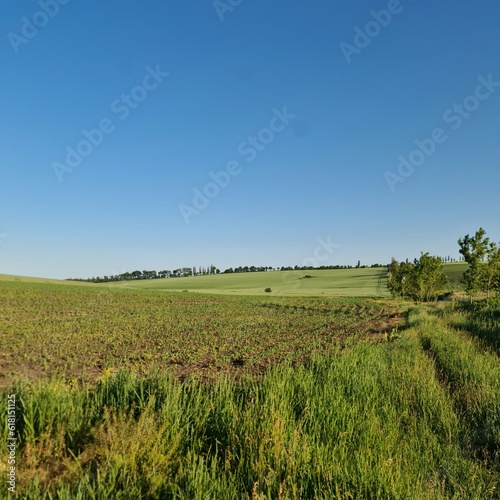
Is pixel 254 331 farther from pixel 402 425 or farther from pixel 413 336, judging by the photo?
pixel 402 425

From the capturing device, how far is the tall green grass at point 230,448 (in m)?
2.96

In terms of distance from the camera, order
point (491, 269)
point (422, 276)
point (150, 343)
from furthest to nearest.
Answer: point (422, 276) → point (491, 269) → point (150, 343)

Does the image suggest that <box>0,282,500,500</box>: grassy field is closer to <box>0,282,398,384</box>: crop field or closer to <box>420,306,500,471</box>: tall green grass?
<box>420,306,500,471</box>: tall green grass

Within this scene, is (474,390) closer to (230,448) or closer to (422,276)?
(230,448)

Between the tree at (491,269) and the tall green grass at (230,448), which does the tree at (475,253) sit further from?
the tall green grass at (230,448)

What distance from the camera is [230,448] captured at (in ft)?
12.2

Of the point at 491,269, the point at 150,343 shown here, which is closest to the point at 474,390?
the point at 150,343

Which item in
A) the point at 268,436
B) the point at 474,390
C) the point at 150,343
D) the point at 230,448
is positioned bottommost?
the point at 150,343

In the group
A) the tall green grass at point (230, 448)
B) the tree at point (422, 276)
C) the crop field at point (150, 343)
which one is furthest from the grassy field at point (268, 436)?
the tree at point (422, 276)

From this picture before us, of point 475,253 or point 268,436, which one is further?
point 475,253

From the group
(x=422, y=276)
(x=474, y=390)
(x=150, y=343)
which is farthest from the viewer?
(x=422, y=276)

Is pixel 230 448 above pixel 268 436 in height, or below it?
below

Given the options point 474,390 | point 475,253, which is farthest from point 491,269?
point 474,390

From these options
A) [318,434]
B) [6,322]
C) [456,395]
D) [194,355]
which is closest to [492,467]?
[318,434]
